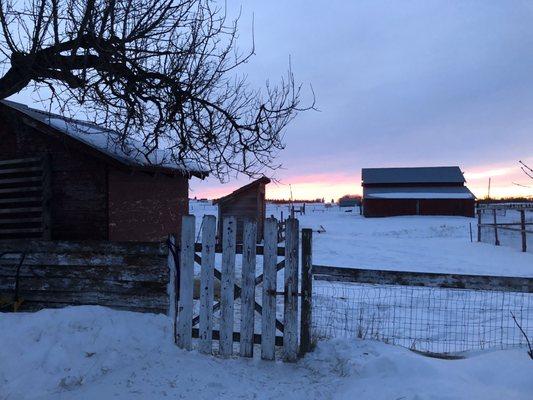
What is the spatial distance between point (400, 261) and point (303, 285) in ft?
39.2

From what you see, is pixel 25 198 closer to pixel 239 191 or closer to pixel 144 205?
pixel 144 205

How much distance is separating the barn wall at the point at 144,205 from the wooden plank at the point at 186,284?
287 centimetres

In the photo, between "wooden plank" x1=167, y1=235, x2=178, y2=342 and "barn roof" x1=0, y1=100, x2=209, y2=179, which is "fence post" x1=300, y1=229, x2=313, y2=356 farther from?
"barn roof" x1=0, y1=100, x2=209, y2=179

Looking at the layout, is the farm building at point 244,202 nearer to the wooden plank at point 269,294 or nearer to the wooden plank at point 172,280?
the wooden plank at point 172,280

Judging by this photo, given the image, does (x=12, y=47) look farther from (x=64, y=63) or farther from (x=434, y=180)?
(x=434, y=180)

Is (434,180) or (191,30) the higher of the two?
(434,180)

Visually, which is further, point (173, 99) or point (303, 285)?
point (173, 99)

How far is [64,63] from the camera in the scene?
565cm

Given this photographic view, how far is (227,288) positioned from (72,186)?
4.10m

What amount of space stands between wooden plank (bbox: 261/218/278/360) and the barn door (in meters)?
4.52

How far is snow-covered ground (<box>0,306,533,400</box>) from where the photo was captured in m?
4.28

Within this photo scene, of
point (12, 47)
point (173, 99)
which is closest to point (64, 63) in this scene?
point (12, 47)

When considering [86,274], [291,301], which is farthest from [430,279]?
[86,274]

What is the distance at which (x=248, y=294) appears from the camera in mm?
5445
